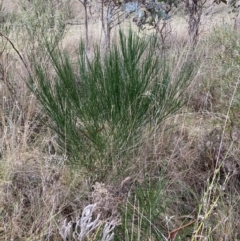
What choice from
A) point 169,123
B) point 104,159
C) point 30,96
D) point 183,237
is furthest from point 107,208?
point 30,96

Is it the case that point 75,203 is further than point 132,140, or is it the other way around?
point 132,140

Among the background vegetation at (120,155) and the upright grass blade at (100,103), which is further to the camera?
the upright grass blade at (100,103)

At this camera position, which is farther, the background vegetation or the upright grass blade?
the upright grass blade

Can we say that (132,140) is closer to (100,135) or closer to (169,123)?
(100,135)

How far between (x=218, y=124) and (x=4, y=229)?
1.18 m

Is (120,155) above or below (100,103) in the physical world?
below

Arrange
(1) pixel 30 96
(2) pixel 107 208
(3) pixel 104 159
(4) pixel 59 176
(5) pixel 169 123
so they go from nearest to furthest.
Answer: (2) pixel 107 208, (4) pixel 59 176, (3) pixel 104 159, (5) pixel 169 123, (1) pixel 30 96

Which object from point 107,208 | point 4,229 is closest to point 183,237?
point 107,208

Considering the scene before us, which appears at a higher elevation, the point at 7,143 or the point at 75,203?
the point at 7,143

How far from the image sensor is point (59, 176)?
1807mm

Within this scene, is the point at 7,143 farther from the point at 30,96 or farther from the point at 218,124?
the point at 218,124

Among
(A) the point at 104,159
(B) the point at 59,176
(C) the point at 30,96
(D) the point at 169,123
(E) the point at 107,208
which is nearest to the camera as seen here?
(E) the point at 107,208

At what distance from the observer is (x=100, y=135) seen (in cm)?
195

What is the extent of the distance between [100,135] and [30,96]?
2.40 feet
